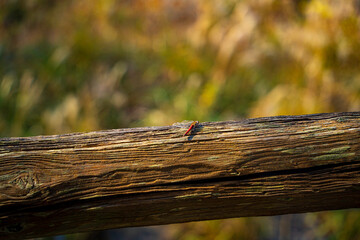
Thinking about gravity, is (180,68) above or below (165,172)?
above

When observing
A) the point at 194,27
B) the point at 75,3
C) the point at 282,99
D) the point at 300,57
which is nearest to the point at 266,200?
the point at 282,99

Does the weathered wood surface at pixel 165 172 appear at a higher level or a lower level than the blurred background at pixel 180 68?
lower

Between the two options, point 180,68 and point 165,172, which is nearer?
point 165,172

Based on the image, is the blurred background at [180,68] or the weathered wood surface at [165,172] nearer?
the weathered wood surface at [165,172]

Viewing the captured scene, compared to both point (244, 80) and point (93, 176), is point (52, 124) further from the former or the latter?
point (93, 176)
